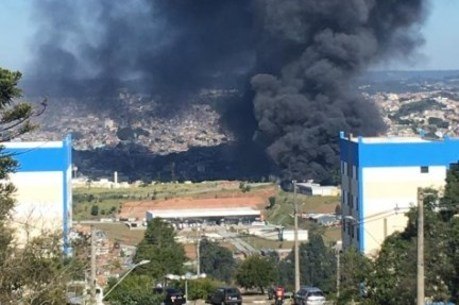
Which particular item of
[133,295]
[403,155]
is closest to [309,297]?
[133,295]

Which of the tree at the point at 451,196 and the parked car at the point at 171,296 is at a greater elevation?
the tree at the point at 451,196

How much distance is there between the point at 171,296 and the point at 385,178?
10.3 meters

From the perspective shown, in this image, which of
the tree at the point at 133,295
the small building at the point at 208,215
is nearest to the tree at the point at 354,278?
the tree at the point at 133,295

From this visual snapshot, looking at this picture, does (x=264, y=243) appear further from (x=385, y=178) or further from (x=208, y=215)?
(x=385, y=178)

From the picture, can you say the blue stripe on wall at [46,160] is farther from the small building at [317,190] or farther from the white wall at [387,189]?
the small building at [317,190]

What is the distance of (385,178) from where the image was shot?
3116 cm

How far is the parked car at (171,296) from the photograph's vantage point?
22188mm

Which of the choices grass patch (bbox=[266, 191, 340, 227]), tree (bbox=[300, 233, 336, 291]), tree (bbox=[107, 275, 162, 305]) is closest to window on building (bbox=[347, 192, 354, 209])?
tree (bbox=[300, 233, 336, 291])

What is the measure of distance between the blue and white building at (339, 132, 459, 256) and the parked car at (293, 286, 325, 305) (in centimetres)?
908

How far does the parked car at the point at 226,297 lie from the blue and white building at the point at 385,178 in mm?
8184

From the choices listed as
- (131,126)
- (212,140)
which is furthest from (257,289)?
(131,126)

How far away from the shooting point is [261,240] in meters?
42.6

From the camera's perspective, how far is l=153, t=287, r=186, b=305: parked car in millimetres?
22188

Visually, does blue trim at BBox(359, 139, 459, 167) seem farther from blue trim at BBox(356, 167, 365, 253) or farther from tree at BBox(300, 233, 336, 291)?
tree at BBox(300, 233, 336, 291)
